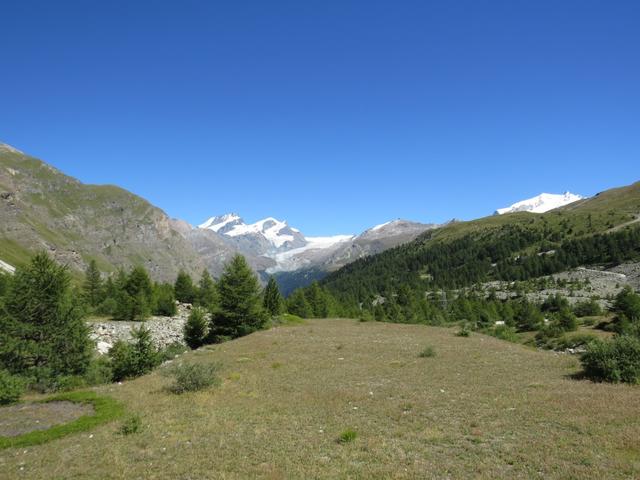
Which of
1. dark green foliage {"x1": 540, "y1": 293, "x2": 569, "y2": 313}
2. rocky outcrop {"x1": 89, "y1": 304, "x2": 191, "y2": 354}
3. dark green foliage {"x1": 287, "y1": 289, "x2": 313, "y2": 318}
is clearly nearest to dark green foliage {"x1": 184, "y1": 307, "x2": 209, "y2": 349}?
rocky outcrop {"x1": 89, "y1": 304, "x2": 191, "y2": 354}

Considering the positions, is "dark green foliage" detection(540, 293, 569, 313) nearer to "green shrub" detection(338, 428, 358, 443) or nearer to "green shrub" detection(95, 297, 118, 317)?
"green shrub" detection(95, 297, 118, 317)

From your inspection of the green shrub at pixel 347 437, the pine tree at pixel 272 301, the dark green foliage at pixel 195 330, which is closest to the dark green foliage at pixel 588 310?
the pine tree at pixel 272 301

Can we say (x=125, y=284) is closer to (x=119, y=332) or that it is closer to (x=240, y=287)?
(x=119, y=332)

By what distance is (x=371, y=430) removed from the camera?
1616 centimetres

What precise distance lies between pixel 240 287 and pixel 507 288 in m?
128

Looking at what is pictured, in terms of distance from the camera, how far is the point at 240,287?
5325cm

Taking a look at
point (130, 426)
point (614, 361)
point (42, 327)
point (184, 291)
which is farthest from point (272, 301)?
point (614, 361)

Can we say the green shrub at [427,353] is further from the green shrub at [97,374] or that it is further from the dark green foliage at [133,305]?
the dark green foliage at [133,305]

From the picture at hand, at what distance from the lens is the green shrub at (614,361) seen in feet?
68.5

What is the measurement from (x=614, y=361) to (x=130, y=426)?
23906 millimetres

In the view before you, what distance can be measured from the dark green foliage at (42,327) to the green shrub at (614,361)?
35.9 metres

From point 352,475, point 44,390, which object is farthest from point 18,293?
point 352,475

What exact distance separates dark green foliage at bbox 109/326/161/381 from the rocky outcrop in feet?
45.5

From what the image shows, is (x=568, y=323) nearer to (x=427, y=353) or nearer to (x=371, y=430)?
(x=427, y=353)
